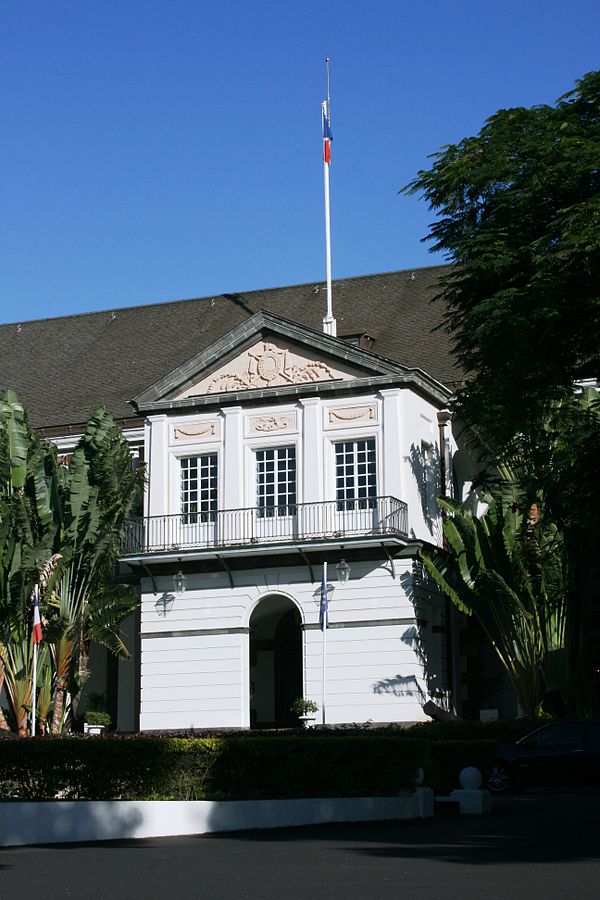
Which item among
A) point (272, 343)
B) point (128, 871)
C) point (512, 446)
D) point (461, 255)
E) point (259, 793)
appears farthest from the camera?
point (272, 343)

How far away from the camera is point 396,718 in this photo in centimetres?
3516

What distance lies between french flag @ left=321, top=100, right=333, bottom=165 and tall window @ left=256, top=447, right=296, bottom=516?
10076 mm

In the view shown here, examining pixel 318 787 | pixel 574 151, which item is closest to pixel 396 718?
pixel 318 787

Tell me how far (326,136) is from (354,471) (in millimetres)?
11860

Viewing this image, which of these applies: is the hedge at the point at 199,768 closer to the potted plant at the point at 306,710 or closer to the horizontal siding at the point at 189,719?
the potted plant at the point at 306,710

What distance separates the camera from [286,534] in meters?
37.4

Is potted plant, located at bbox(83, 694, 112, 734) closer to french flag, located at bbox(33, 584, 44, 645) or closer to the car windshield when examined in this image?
french flag, located at bbox(33, 584, 44, 645)

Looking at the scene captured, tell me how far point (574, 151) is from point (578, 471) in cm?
547

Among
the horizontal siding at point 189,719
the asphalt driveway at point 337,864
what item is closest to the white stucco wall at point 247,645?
the horizontal siding at point 189,719

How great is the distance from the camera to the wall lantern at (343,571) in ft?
120

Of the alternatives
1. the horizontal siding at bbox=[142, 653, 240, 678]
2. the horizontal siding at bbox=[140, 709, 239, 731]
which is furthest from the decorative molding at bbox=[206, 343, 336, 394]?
the horizontal siding at bbox=[140, 709, 239, 731]

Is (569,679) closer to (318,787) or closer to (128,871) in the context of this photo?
(318,787)

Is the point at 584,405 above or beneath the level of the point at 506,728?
above

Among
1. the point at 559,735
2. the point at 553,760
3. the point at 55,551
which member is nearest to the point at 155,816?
the point at 553,760
